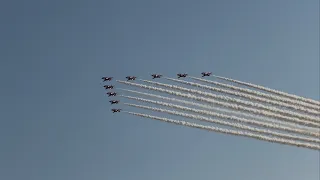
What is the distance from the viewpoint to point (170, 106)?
108375 millimetres

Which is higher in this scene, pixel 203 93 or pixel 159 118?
pixel 203 93

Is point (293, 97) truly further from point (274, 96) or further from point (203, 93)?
point (203, 93)

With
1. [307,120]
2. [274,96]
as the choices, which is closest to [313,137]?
[307,120]

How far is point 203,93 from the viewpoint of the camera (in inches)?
4309

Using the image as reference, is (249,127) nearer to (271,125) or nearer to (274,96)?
(271,125)

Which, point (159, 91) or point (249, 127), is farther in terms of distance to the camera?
point (159, 91)

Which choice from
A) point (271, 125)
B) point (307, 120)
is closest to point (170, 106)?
point (271, 125)

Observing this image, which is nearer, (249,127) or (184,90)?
(249,127)

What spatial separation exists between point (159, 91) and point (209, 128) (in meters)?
14.5

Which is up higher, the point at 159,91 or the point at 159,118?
the point at 159,91

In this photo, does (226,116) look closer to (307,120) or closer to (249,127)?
(249,127)

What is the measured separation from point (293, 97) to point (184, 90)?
71.3 feet

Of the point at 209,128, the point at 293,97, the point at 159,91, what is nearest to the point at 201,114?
the point at 209,128

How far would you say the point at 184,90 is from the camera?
11075 cm
